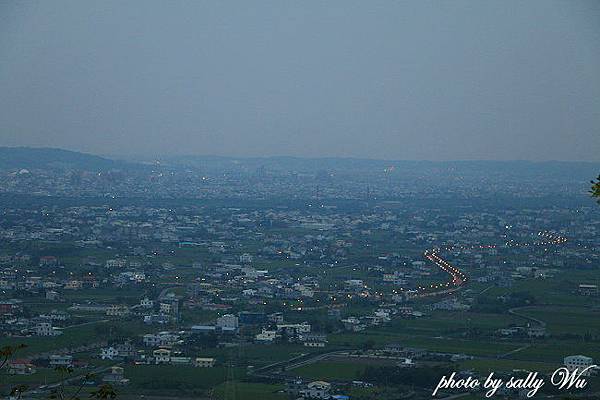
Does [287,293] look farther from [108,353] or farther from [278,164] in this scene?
[278,164]

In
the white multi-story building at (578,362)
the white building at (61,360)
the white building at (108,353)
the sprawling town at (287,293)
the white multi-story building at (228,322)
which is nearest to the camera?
the sprawling town at (287,293)

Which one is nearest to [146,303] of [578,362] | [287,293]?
[287,293]

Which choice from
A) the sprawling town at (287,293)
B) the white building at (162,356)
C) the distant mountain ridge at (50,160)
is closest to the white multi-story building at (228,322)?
the sprawling town at (287,293)

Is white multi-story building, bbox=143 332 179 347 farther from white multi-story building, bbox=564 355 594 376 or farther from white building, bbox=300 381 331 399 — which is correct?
white multi-story building, bbox=564 355 594 376

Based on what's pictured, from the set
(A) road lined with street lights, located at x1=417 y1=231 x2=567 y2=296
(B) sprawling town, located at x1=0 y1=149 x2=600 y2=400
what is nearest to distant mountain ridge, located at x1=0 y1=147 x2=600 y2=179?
(B) sprawling town, located at x1=0 y1=149 x2=600 y2=400

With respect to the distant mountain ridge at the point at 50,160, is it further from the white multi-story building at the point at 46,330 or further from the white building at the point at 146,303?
the white multi-story building at the point at 46,330

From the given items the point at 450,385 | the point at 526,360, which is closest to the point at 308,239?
the point at 526,360
